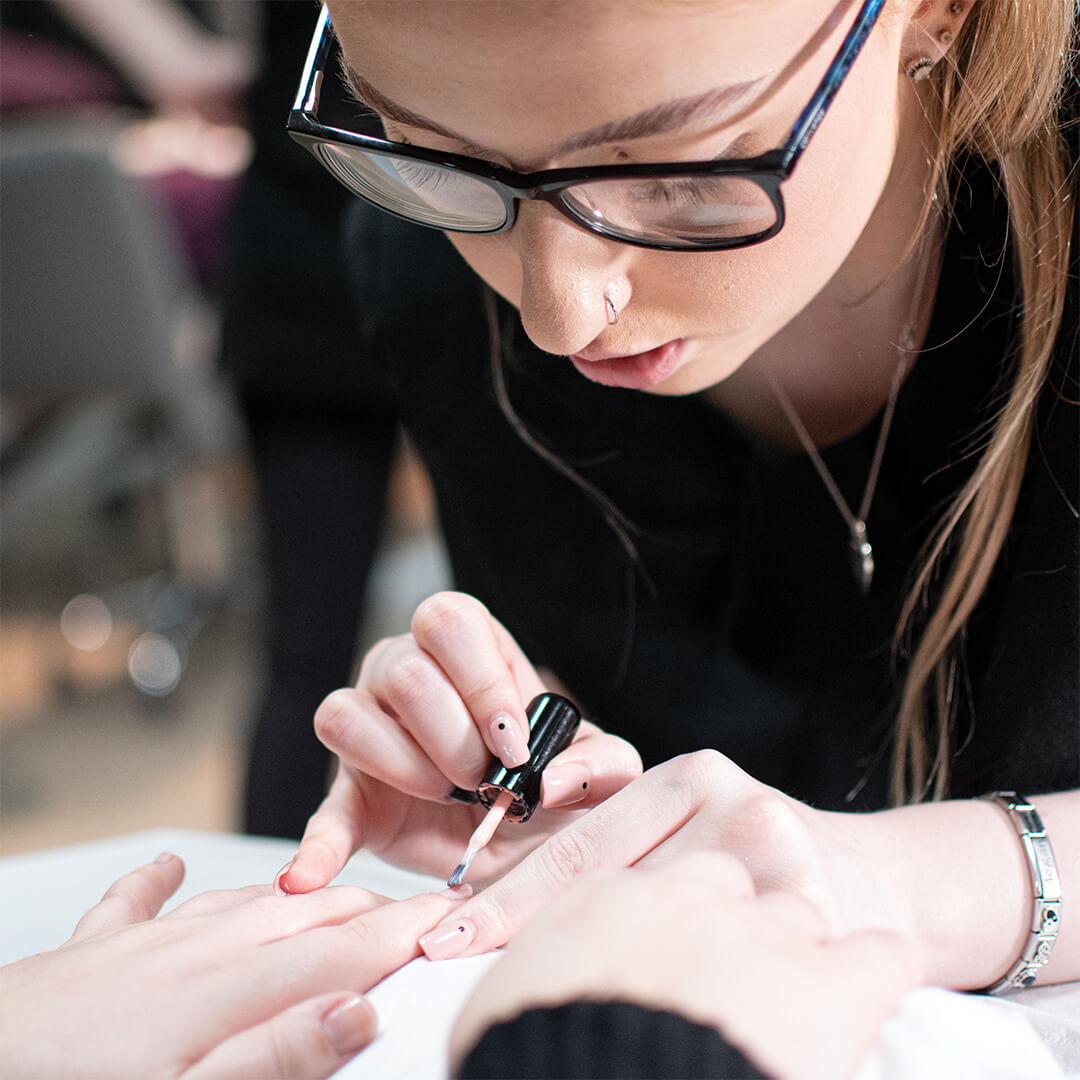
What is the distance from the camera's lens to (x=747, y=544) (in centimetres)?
79

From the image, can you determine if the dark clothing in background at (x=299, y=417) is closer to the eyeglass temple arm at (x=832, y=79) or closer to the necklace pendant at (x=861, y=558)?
the necklace pendant at (x=861, y=558)

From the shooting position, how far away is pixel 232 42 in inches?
106

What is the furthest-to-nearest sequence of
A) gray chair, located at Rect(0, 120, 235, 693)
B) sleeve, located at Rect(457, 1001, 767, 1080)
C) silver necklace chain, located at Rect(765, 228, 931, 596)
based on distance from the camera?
gray chair, located at Rect(0, 120, 235, 693), silver necklace chain, located at Rect(765, 228, 931, 596), sleeve, located at Rect(457, 1001, 767, 1080)

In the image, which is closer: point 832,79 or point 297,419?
point 832,79

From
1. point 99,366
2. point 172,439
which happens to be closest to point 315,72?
point 99,366

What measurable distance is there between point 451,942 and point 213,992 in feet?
0.33

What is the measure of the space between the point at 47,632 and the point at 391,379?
4.94 feet

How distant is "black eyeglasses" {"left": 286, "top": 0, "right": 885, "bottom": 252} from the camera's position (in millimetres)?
501

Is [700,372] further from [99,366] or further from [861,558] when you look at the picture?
[99,366]

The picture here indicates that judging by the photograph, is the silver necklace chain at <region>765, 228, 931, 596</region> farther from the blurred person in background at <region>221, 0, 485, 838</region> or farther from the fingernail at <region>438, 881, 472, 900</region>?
the blurred person in background at <region>221, 0, 485, 838</region>

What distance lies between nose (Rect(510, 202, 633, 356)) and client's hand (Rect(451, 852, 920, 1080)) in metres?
0.26

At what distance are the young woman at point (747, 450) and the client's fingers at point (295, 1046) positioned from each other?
0.06 m

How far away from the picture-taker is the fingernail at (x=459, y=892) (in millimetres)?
562

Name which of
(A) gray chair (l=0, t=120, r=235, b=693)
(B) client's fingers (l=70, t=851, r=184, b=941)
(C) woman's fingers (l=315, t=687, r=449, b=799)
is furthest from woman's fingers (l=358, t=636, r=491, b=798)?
(A) gray chair (l=0, t=120, r=235, b=693)
